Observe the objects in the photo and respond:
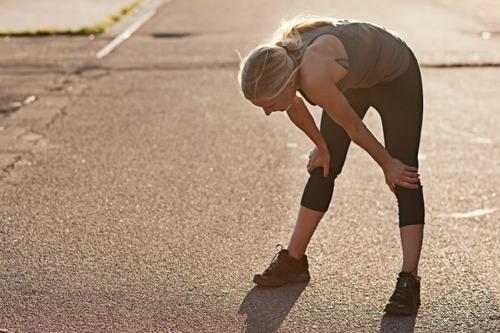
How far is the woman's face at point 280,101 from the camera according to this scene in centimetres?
498

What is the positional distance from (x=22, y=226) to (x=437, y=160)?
128 inches

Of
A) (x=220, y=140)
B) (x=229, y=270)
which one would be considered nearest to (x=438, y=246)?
(x=229, y=270)

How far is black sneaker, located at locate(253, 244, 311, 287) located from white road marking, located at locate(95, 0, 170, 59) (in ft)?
30.0

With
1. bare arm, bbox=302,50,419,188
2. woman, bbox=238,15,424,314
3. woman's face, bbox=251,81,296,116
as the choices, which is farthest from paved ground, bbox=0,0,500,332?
woman's face, bbox=251,81,296,116

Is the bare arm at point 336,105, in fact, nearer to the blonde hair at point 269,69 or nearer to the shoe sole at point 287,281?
the blonde hair at point 269,69

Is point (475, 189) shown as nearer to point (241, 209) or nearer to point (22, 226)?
point (241, 209)

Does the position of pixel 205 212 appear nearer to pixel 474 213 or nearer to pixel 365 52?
pixel 474 213

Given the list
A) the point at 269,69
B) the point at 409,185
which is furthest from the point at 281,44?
the point at 409,185

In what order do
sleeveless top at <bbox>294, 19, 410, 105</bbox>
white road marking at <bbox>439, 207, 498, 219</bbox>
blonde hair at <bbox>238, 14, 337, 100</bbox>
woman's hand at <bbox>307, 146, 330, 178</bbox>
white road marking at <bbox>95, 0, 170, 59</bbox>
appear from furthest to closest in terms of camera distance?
white road marking at <bbox>95, 0, 170, 59</bbox>, white road marking at <bbox>439, 207, 498, 219</bbox>, woman's hand at <bbox>307, 146, 330, 178</bbox>, sleeveless top at <bbox>294, 19, 410, 105</bbox>, blonde hair at <bbox>238, 14, 337, 100</bbox>

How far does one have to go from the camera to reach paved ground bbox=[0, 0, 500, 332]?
5.57 meters

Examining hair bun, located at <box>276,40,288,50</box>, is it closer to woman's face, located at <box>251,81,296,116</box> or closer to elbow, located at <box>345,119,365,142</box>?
woman's face, located at <box>251,81,296,116</box>

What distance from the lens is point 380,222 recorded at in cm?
719

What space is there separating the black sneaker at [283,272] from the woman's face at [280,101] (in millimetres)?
1140

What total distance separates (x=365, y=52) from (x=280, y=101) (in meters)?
0.48
